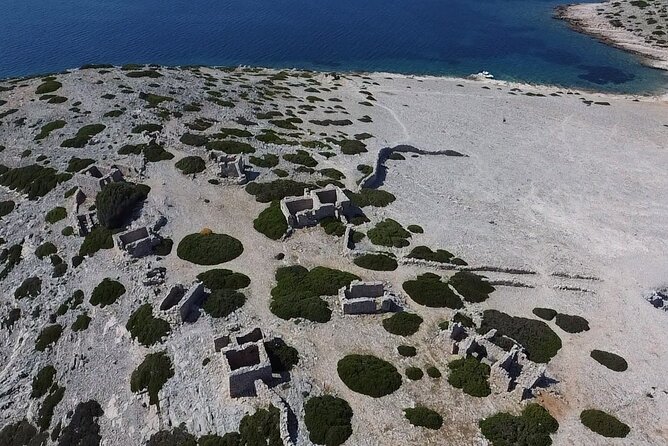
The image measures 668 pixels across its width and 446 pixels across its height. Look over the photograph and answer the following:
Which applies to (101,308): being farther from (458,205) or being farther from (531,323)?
(458,205)

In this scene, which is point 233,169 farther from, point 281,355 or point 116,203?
point 281,355

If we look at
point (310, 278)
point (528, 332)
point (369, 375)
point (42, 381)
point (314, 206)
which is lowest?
point (42, 381)

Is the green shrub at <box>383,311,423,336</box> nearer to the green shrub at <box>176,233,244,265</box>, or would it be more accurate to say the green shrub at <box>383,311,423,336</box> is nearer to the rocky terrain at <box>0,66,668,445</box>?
the rocky terrain at <box>0,66,668,445</box>

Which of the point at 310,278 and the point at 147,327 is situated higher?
the point at 310,278

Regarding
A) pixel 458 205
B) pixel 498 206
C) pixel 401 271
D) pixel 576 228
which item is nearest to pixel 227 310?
pixel 401 271

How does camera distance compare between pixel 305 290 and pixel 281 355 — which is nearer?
pixel 281 355

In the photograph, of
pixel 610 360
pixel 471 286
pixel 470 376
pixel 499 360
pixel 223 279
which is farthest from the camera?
pixel 471 286

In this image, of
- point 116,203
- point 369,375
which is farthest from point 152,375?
point 116,203
